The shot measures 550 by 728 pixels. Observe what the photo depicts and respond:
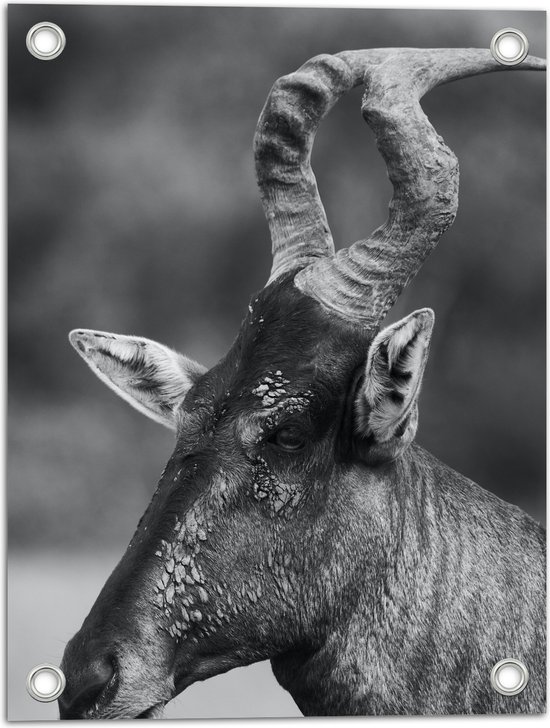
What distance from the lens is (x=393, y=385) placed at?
3537 millimetres

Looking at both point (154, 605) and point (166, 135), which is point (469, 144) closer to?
point (166, 135)

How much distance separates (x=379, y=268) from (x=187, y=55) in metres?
1.47

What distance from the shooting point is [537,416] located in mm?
4410

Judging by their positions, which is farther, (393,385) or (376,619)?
(376,619)

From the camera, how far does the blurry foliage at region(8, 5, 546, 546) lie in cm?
442

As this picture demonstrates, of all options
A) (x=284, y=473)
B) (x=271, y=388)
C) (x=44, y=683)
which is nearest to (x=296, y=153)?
(x=271, y=388)

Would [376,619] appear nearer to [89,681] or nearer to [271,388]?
[271,388]

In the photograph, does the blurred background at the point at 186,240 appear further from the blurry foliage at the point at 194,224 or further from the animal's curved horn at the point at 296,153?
the animal's curved horn at the point at 296,153

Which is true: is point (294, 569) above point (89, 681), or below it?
above

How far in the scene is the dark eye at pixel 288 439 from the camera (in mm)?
3637

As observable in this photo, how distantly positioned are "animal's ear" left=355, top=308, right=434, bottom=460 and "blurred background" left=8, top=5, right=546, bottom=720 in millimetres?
1006

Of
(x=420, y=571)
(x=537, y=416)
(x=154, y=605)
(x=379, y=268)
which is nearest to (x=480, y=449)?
(x=537, y=416)

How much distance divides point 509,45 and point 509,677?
2.43 m

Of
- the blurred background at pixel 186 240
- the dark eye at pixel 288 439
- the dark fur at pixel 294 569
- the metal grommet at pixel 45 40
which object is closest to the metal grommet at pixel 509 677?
the dark fur at pixel 294 569
